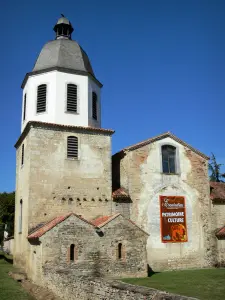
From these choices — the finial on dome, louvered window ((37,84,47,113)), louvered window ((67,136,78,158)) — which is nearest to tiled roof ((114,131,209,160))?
louvered window ((67,136,78,158))

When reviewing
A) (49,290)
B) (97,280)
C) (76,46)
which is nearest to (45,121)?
(76,46)

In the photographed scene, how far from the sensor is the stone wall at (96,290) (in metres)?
9.00

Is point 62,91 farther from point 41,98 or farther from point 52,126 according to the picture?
point 52,126

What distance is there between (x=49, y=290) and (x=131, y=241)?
5.29 meters

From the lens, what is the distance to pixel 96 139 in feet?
69.1

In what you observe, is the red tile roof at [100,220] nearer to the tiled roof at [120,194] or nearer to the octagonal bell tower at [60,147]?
the octagonal bell tower at [60,147]

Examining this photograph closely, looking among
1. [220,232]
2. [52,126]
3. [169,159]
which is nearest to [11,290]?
[52,126]

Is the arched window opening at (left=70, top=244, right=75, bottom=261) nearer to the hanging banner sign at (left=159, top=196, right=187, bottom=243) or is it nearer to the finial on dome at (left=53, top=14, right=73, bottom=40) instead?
the hanging banner sign at (left=159, top=196, right=187, bottom=243)

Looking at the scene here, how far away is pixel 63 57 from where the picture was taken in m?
21.8

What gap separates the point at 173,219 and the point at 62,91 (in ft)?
35.5

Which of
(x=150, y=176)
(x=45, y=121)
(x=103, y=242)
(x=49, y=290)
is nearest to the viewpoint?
(x=49, y=290)

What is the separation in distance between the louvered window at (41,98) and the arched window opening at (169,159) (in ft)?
27.9

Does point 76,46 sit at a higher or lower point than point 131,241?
higher

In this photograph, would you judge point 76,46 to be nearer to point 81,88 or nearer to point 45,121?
point 81,88
